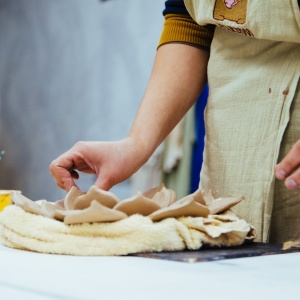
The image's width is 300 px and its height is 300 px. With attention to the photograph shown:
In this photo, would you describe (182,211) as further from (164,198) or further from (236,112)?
(236,112)

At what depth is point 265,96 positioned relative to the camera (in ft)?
3.52

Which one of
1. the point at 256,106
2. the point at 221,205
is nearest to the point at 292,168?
the point at 221,205

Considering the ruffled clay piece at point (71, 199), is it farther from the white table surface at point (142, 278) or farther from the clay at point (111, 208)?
the white table surface at point (142, 278)

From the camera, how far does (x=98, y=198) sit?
71cm

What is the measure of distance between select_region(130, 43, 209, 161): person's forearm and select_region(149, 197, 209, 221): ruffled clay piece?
1.32 feet

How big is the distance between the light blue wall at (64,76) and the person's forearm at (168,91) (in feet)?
5.58

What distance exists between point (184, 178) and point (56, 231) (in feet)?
5.77

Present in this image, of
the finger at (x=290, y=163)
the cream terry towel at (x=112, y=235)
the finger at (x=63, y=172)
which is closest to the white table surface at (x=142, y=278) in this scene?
the cream terry towel at (x=112, y=235)

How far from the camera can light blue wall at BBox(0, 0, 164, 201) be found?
3115 mm

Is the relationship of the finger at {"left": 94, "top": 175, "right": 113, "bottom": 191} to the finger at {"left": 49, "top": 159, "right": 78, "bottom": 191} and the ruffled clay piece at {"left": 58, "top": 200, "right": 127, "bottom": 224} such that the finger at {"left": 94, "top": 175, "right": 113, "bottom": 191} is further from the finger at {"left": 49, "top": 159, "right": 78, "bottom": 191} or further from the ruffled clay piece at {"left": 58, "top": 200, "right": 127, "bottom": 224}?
the ruffled clay piece at {"left": 58, "top": 200, "right": 127, "bottom": 224}

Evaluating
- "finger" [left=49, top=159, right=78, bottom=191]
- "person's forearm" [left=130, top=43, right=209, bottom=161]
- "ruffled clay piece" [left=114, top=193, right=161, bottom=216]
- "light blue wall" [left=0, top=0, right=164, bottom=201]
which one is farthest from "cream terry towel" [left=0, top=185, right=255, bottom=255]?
"light blue wall" [left=0, top=0, right=164, bottom=201]

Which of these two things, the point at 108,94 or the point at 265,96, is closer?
the point at 265,96

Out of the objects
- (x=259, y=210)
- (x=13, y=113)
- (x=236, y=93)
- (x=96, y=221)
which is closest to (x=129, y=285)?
(x=96, y=221)

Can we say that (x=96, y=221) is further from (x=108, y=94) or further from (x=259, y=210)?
(x=108, y=94)
